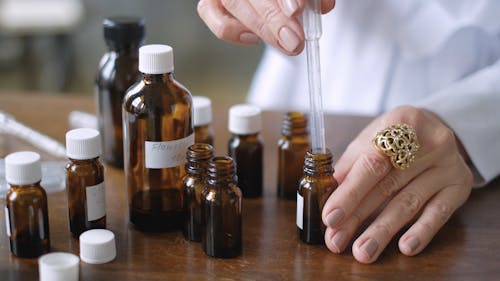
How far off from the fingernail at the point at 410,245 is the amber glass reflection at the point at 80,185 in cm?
38

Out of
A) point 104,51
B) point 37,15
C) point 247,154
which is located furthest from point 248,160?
point 104,51

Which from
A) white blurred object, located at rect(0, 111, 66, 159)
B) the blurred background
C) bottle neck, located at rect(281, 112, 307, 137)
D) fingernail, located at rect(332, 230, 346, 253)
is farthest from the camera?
the blurred background

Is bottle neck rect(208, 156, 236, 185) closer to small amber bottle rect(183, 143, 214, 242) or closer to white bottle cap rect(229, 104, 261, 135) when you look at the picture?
small amber bottle rect(183, 143, 214, 242)

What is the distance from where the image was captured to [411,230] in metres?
0.94

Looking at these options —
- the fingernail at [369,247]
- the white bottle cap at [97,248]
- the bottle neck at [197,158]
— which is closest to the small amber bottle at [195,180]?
the bottle neck at [197,158]

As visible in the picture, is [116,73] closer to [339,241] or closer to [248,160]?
[248,160]

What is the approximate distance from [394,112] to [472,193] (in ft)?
0.59

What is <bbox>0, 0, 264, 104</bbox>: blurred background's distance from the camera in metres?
3.28

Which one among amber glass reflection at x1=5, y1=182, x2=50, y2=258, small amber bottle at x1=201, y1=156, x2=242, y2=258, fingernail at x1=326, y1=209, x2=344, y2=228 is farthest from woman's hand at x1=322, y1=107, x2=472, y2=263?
amber glass reflection at x1=5, y1=182, x2=50, y2=258

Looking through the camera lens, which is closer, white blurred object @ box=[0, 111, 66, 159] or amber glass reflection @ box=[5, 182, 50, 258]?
amber glass reflection @ box=[5, 182, 50, 258]

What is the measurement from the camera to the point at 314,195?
0.93 m

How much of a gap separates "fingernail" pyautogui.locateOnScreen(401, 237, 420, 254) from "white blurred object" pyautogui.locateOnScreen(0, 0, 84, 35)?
2379 mm

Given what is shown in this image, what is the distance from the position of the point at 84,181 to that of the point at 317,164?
0.94 ft

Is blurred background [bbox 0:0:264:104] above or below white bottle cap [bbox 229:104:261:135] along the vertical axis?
below
